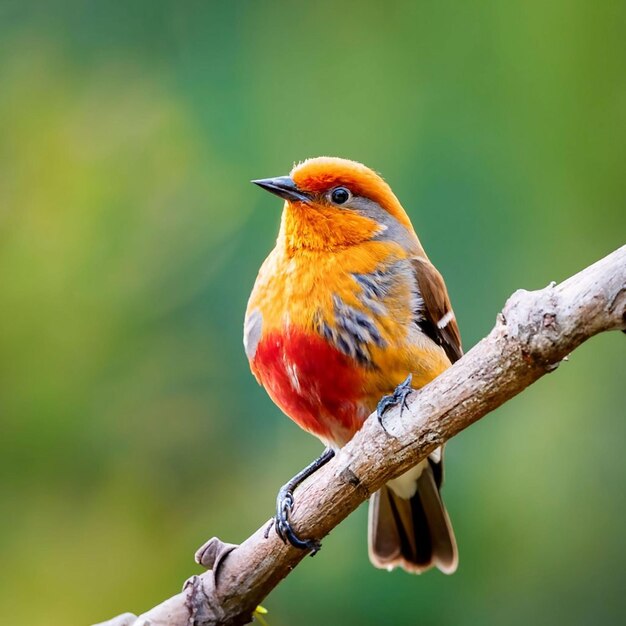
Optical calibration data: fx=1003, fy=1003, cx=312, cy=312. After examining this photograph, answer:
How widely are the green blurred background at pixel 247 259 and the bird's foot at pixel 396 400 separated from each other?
3.86 feet

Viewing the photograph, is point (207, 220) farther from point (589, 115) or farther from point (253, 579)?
point (253, 579)

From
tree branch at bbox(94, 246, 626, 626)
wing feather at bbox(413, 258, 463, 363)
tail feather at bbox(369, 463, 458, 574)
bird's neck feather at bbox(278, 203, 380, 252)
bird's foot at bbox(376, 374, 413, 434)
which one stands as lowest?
tree branch at bbox(94, 246, 626, 626)

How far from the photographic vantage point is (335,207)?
3.80 metres

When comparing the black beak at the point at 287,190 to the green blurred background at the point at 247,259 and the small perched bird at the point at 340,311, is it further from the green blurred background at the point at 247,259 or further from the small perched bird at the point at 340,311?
the green blurred background at the point at 247,259

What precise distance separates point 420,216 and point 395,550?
1494 millimetres

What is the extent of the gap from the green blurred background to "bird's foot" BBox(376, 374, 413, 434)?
118 centimetres

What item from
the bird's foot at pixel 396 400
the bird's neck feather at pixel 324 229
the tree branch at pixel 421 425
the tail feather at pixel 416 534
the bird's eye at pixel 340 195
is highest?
the bird's eye at pixel 340 195

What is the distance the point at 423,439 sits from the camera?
269 centimetres

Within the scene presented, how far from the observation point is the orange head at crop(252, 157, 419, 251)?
373cm

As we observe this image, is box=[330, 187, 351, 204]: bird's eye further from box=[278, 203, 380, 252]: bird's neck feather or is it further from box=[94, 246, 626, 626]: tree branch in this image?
box=[94, 246, 626, 626]: tree branch

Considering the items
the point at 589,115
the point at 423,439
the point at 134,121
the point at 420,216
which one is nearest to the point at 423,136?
the point at 420,216

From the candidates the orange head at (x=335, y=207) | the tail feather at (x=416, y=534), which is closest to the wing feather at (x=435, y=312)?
the orange head at (x=335, y=207)

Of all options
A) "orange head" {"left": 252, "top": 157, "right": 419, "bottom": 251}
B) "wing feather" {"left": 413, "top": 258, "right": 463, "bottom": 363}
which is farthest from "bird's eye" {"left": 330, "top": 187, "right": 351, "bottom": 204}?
"wing feather" {"left": 413, "top": 258, "right": 463, "bottom": 363}

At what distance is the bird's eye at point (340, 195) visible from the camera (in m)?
3.83
